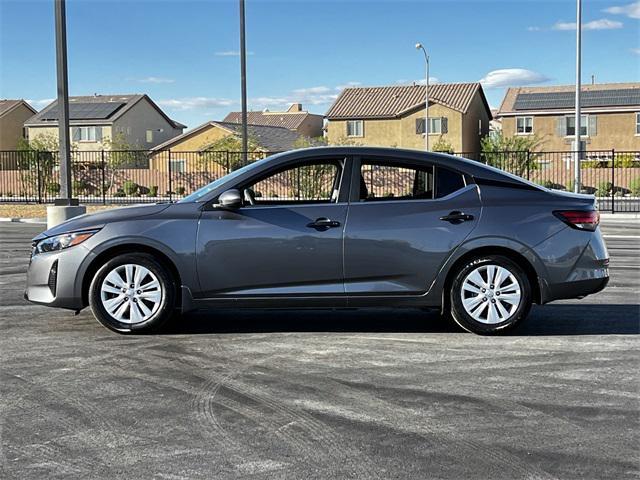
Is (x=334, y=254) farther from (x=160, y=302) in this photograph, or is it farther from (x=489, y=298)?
(x=160, y=302)

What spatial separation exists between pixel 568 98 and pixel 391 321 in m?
54.1

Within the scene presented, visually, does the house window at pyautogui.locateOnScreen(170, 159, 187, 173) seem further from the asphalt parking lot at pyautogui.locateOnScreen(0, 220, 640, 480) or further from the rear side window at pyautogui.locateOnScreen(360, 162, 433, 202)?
the rear side window at pyautogui.locateOnScreen(360, 162, 433, 202)

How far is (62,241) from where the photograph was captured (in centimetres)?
729

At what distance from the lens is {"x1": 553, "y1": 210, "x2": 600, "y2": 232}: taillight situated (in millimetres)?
7301

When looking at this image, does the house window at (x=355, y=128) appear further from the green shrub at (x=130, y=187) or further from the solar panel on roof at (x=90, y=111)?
the green shrub at (x=130, y=187)

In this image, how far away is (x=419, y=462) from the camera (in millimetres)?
4152

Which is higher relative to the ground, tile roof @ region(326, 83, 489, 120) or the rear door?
tile roof @ region(326, 83, 489, 120)

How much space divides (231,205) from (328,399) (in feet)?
7.95

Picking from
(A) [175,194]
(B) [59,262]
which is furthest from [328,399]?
(A) [175,194]

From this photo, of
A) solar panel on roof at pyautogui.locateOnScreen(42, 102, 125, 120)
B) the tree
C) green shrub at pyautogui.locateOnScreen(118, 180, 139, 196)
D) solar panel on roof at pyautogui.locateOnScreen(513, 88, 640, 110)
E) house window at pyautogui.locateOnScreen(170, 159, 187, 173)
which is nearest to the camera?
the tree

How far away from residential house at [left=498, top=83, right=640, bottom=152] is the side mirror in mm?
52092

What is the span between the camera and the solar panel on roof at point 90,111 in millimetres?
68750

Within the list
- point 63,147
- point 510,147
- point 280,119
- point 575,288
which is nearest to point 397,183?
point 575,288

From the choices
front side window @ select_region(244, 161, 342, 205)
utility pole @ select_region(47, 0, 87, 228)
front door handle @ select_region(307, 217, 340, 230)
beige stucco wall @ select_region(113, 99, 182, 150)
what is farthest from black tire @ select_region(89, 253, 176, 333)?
beige stucco wall @ select_region(113, 99, 182, 150)
